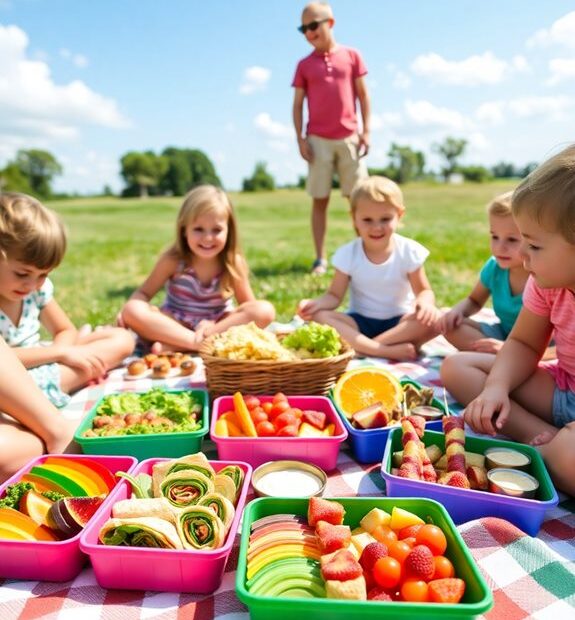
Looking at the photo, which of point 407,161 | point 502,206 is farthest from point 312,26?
point 407,161

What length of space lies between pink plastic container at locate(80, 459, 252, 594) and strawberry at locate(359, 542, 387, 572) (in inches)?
12.3

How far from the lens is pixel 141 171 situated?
186 feet

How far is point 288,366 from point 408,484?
80 cm

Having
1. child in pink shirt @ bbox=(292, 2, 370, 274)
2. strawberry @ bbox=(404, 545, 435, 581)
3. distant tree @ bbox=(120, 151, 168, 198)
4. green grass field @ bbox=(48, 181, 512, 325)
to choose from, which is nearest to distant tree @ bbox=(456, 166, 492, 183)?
distant tree @ bbox=(120, 151, 168, 198)

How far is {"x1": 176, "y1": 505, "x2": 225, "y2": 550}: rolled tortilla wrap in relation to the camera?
129 centimetres

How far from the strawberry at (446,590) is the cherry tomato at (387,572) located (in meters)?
0.07

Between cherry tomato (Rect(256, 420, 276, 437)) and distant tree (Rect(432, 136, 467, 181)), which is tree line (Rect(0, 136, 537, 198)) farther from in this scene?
cherry tomato (Rect(256, 420, 276, 437))

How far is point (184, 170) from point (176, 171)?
1073mm

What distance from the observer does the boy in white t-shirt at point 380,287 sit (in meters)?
3.06

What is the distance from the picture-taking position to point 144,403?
7.14 ft

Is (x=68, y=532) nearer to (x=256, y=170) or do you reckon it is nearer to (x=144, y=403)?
(x=144, y=403)

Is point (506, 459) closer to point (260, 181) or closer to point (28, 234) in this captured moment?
point (28, 234)

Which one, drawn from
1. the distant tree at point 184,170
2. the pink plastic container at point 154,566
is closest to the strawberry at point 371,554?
the pink plastic container at point 154,566

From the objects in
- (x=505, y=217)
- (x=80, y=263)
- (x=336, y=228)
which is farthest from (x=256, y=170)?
(x=505, y=217)
